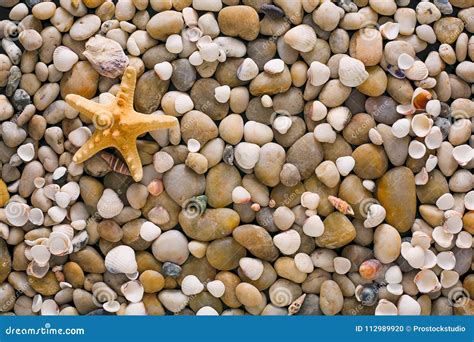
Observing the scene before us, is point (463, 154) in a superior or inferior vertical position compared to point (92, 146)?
superior

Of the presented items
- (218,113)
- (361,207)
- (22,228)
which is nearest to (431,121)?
(361,207)

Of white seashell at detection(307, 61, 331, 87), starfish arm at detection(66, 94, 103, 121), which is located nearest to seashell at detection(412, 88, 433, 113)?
white seashell at detection(307, 61, 331, 87)

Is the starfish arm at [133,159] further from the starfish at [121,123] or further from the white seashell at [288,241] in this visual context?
the white seashell at [288,241]

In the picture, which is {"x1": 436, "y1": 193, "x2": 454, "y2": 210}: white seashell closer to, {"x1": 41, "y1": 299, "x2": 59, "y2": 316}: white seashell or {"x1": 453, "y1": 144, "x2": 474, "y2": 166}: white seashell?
{"x1": 453, "y1": 144, "x2": 474, "y2": 166}: white seashell

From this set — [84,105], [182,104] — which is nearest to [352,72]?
[182,104]

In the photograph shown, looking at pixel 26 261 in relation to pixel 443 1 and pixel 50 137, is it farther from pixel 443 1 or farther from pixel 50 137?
pixel 443 1

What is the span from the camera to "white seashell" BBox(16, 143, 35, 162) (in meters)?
1.52

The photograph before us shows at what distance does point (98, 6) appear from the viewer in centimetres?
154

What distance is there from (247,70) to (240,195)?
1.03ft

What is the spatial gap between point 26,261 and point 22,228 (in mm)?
85

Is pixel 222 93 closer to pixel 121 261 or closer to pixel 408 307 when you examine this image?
pixel 121 261

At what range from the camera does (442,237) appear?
1.50 meters

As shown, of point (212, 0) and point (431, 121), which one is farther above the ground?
point (212, 0)

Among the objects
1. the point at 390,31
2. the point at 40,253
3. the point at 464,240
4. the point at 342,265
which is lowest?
the point at 40,253
